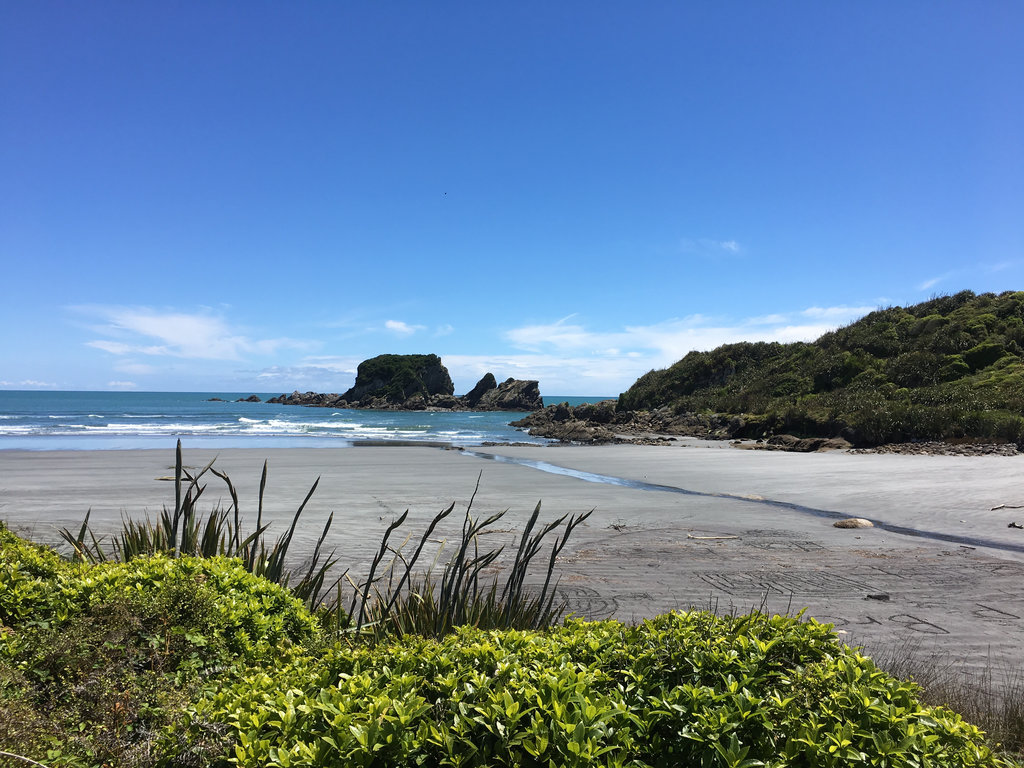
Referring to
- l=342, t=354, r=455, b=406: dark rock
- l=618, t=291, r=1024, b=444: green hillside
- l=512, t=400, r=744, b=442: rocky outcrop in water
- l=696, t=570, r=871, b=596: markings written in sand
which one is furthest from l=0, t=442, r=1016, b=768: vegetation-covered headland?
l=342, t=354, r=455, b=406: dark rock

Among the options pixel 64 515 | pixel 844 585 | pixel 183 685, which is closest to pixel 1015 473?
pixel 844 585

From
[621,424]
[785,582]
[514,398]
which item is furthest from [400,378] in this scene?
[785,582]

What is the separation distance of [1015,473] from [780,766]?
19.7 metres

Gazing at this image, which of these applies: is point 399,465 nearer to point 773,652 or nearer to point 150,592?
point 150,592

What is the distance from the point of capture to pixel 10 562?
362 cm

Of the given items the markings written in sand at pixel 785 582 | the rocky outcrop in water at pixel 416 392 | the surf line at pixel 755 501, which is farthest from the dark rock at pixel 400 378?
the markings written in sand at pixel 785 582

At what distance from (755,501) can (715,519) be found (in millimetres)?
2994

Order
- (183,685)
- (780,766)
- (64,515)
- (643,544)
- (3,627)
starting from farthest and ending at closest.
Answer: (64,515)
(643,544)
(3,627)
(183,685)
(780,766)

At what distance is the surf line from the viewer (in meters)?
9.45

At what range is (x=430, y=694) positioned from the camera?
2.08 metres

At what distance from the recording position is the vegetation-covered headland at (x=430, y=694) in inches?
70.7

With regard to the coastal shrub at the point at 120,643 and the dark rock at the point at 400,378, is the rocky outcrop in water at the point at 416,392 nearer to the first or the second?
the dark rock at the point at 400,378

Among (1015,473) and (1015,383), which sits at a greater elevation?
(1015,383)

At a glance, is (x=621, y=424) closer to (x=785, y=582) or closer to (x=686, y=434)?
(x=686, y=434)
